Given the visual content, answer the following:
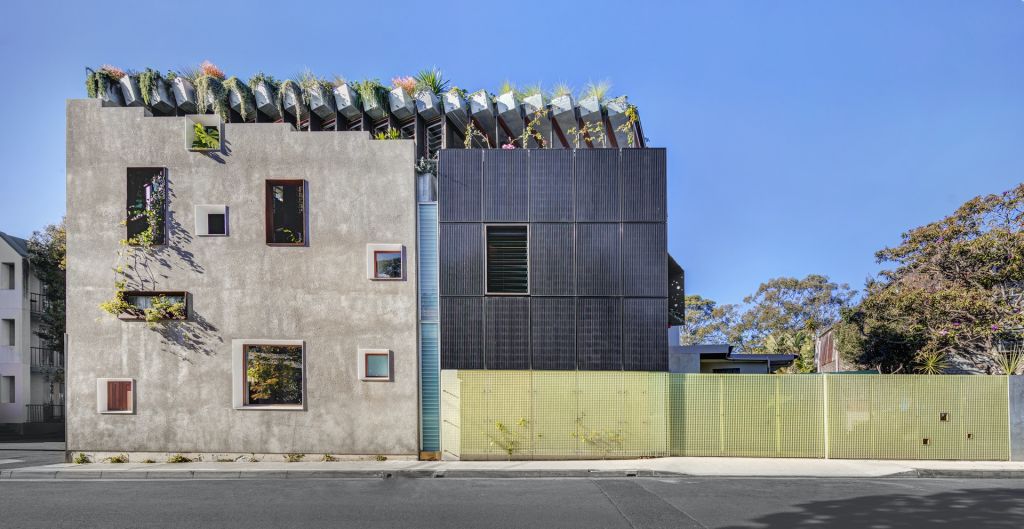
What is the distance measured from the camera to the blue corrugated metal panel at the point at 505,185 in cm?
1608

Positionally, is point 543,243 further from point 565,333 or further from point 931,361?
point 931,361

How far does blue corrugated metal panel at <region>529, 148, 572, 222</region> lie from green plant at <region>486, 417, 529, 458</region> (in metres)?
4.24

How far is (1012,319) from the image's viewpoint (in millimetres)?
20906

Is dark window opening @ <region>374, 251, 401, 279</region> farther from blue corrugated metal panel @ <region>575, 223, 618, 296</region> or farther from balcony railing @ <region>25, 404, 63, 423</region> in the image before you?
balcony railing @ <region>25, 404, 63, 423</region>

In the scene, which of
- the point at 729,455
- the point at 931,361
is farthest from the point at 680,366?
the point at 931,361

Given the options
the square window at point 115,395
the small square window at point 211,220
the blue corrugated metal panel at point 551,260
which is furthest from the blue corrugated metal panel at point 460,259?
the square window at point 115,395

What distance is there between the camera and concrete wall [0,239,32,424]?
35.7m

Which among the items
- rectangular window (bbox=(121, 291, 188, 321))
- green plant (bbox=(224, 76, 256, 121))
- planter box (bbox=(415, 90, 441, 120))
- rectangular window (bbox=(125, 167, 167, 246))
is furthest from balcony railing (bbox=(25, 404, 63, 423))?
planter box (bbox=(415, 90, 441, 120))

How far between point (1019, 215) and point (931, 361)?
16.7 feet

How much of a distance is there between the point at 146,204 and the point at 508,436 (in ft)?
29.9

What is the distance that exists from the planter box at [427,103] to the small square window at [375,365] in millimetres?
10315

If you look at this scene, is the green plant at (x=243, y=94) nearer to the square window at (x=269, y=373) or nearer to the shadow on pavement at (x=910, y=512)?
the square window at (x=269, y=373)

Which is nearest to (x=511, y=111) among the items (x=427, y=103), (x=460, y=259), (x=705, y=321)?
(x=427, y=103)

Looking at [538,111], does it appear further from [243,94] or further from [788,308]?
[788,308]
